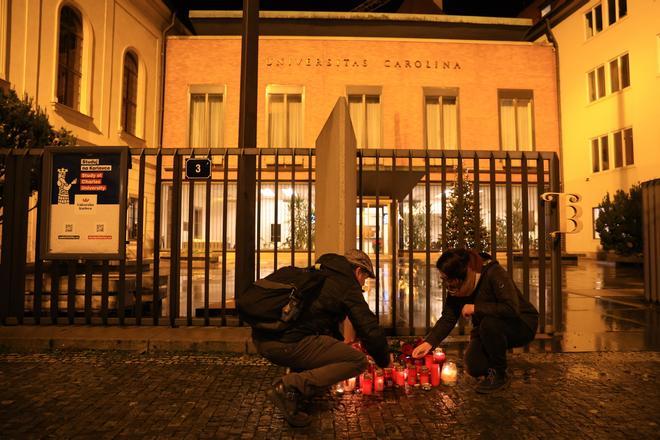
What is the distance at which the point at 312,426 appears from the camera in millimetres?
3439

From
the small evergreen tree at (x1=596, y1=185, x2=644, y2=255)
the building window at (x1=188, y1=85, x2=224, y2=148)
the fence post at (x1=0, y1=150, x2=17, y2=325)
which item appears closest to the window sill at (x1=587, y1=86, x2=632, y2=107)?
the small evergreen tree at (x1=596, y1=185, x2=644, y2=255)

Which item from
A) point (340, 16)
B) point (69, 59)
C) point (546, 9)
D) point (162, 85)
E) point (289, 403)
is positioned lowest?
point (289, 403)

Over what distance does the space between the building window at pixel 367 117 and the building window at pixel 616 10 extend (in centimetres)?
1100

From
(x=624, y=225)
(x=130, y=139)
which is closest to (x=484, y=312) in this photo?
(x=624, y=225)

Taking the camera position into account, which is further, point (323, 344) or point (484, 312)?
point (484, 312)

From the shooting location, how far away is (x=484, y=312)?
13.1 ft

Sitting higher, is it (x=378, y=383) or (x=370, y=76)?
(x=370, y=76)

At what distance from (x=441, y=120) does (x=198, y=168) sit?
63.9 feet

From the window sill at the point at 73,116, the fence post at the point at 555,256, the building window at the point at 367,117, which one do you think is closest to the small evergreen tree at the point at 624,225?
the building window at the point at 367,117

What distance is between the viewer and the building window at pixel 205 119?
23188 mm

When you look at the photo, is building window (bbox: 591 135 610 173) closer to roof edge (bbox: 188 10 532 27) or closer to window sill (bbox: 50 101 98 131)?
roof edge (bbox: 188 10 532 27)

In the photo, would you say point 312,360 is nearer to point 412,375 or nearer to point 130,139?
point 412,375

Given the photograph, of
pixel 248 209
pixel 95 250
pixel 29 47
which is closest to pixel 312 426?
pixel 248 209

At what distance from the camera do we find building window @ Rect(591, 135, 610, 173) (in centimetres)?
2239
